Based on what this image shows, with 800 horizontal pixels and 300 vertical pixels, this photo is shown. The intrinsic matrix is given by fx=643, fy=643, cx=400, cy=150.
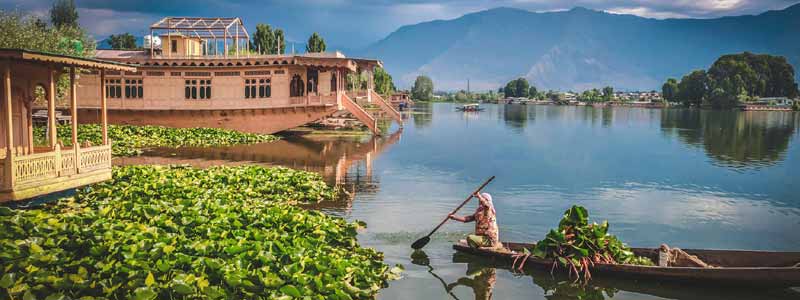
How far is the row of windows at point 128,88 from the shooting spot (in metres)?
36.8

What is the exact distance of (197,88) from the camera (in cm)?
3678

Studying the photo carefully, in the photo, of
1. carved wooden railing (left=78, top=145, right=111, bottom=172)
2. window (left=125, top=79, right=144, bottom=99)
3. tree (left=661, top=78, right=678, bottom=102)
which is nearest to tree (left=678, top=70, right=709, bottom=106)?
tree (left=661, top=78, right=678, bottom=102)

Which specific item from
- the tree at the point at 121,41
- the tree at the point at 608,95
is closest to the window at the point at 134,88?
the tree at the point at 121,41

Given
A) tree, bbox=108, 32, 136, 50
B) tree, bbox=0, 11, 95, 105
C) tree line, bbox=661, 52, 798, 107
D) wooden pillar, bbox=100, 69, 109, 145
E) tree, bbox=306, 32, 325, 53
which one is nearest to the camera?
wooden pillar, bbox=100, 69, 109, 145

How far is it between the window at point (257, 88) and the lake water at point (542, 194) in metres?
3.04

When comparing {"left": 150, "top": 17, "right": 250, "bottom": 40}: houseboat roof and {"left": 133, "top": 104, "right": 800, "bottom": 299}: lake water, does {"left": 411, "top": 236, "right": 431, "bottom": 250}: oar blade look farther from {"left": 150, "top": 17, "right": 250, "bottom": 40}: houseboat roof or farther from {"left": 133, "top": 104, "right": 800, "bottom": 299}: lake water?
{"left": 150, "top": 17, "right": 250, "bottom": 40}: houseboat roof

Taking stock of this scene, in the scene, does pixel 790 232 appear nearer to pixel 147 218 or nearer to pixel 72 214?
pixel 147 218

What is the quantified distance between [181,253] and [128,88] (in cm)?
2966

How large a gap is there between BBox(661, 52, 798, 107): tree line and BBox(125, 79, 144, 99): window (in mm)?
113393

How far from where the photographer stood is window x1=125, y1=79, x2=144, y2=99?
1448 inches

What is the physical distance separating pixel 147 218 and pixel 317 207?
566 centimetres

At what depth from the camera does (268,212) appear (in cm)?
Answer: 1391

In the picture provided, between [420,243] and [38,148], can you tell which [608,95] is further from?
[420,243]

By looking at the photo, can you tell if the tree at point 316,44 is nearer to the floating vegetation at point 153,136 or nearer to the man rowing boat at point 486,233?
the floating vegetation at point 153,136
